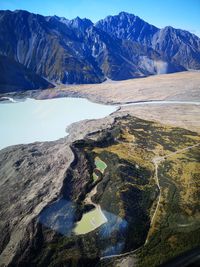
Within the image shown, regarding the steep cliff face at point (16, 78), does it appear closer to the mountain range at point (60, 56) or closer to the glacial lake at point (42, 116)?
the mountain range at point (60, 56)

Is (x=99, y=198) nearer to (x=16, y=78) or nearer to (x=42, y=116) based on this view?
(x=42, y=116)

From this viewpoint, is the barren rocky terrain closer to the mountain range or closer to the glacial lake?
the glacial lake

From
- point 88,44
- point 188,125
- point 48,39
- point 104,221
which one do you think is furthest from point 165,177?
point 88,44

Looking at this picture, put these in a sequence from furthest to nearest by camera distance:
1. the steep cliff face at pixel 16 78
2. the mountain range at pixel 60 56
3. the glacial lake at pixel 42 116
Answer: the mountain range at pixel 60 56 → the steep cliff face at pixel 16 78 → the glacial lake at pixel 42 116

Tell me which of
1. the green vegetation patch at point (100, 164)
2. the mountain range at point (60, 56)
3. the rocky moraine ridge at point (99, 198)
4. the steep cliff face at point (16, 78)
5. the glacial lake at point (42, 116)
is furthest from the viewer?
the mountain range at point (60, 56)

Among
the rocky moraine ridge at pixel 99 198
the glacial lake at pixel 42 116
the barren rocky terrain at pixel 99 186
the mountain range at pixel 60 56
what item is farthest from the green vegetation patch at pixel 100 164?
the mountain range at pixel 60 56

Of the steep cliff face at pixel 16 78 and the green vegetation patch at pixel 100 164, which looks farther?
the steep cliff face at pixel 16 78

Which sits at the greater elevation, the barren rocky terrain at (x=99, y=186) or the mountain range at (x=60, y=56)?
the mountain range at (x=60, y=56)
